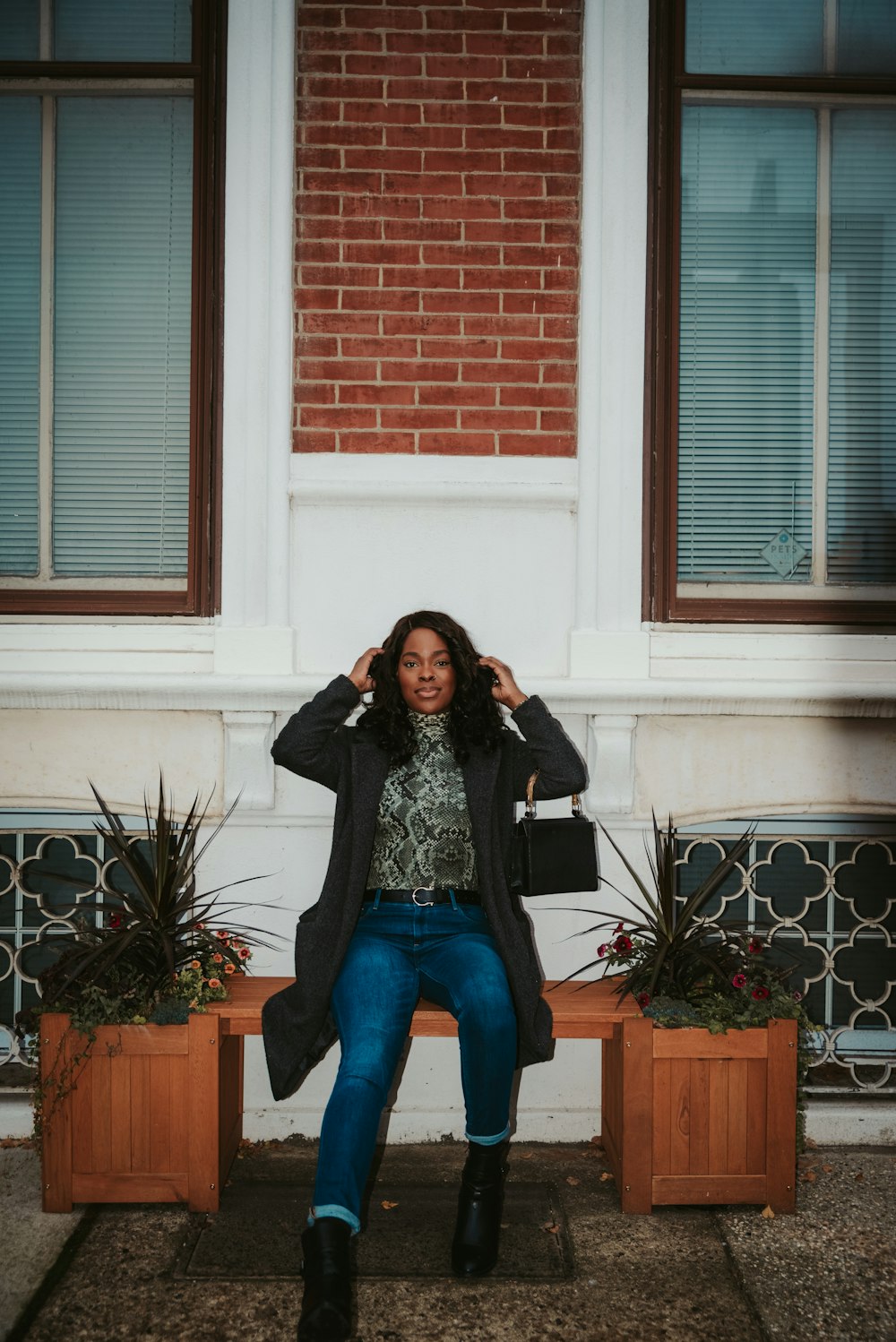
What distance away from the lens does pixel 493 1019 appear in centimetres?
298

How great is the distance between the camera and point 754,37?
156 inches

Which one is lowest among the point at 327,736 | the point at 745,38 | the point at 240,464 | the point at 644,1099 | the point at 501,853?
the point at 644,1099

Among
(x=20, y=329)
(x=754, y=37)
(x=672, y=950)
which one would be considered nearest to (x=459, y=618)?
(x=672, y=950)

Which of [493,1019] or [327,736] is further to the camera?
[327,736]

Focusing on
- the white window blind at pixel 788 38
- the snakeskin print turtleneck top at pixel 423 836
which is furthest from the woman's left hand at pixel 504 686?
the white window blind at pixel 788 38

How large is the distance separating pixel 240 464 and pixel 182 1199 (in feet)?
7.93

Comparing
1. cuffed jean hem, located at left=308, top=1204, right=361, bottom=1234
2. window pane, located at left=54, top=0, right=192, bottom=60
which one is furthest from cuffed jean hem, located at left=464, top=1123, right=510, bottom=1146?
window pane, located at left=54, top=0, right=192, bottom=60

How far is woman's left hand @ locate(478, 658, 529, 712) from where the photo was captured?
11.5ft

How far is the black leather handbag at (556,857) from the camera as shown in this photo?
3.30 m

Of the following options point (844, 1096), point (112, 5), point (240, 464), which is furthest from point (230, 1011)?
point (112, 5)

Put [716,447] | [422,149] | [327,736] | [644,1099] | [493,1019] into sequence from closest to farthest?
[493,1019]
[644,1099]
[327,736]
[422,149]
[716,447]

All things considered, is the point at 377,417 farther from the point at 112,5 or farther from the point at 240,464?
the point at 112,5

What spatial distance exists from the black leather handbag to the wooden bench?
0.39m

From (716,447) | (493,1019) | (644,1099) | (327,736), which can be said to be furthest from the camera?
(716,447)
